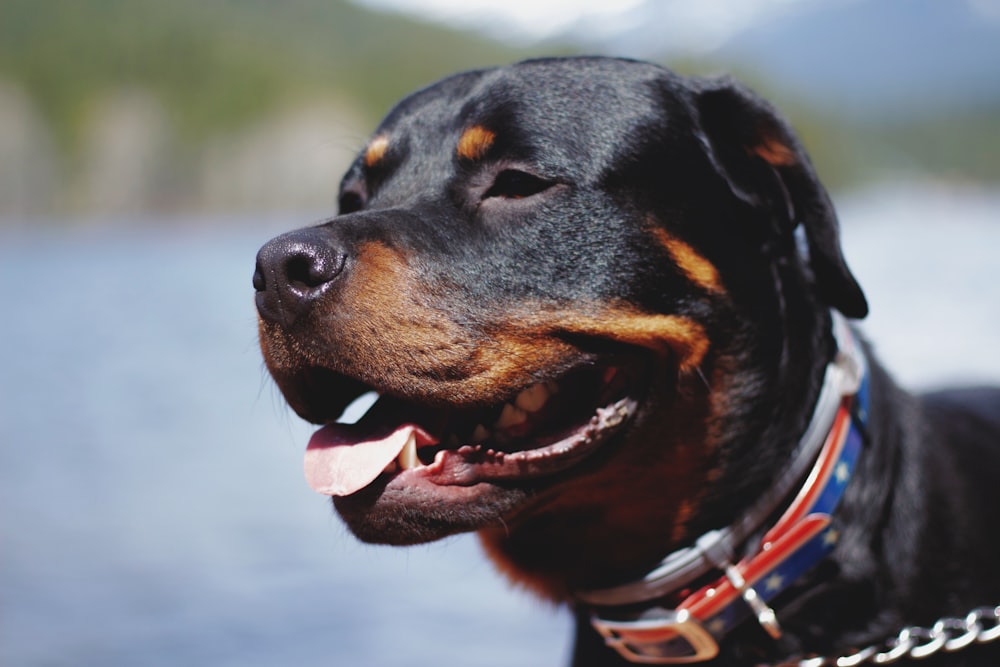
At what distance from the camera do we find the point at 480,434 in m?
2.57

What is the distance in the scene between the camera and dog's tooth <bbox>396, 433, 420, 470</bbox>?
2.45m

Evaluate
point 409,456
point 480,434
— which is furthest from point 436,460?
point 480,434

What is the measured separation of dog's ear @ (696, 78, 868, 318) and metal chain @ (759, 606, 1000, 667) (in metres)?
0.78

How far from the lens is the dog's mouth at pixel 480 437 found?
7.96 feet

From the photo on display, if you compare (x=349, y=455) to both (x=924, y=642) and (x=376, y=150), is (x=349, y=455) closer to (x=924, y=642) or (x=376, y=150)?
(x=376, y=150)

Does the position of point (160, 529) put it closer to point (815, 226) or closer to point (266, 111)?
point (815, 226)

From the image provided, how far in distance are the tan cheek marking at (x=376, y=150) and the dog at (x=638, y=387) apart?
0.20m

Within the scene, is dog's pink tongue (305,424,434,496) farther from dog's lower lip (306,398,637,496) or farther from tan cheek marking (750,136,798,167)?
tan cheek marking (750,136,798,167)

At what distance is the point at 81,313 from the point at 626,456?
689 inches

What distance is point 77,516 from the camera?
692 cm

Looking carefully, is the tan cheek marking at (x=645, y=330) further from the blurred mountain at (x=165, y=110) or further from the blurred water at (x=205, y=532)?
the blurred mountain at (x=165, y=110)

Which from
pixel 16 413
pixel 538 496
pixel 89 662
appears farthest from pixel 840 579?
pixel 16 413

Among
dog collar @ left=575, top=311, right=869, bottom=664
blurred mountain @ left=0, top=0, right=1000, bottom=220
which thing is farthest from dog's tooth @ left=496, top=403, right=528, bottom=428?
blurred mountain @ left=0, top=0, right=1000, bottom=220

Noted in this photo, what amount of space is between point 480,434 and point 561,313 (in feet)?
1.19
